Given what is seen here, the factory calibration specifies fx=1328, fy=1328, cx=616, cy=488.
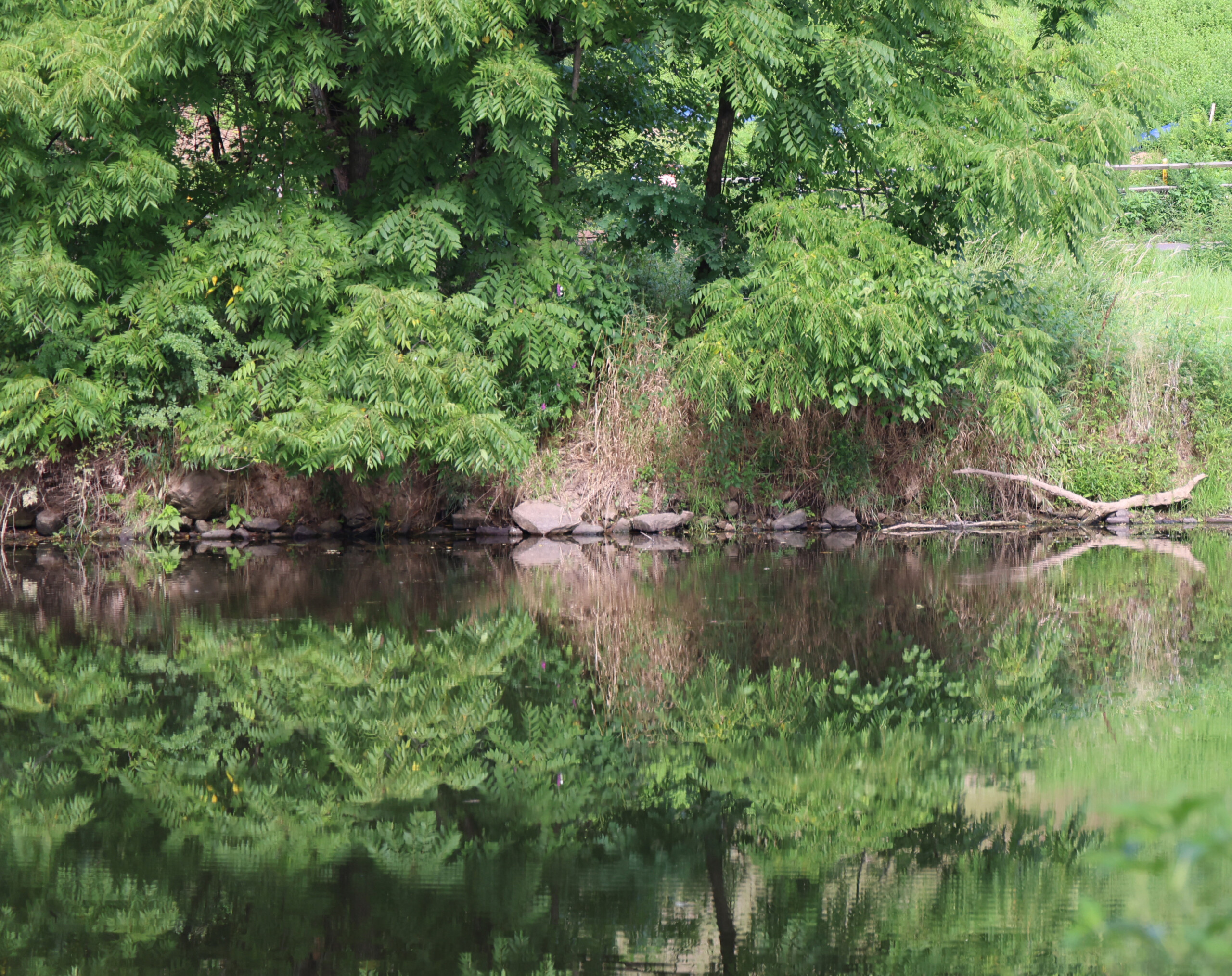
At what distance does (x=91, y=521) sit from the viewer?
13.1m

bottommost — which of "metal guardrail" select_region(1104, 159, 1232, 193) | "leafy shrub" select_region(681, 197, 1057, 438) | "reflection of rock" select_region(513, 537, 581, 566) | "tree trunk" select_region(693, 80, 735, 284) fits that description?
"reflection of rock" select_region(513, 537, 581, 566)

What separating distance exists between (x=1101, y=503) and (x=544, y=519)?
5809mm

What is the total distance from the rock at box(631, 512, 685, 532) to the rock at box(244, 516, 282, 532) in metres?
3.60

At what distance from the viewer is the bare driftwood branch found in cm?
1375

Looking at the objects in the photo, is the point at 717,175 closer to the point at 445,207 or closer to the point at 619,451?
the point at 619,451

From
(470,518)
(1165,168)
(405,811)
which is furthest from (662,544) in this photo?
(1165,168)

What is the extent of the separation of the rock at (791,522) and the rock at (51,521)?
23.3 feet

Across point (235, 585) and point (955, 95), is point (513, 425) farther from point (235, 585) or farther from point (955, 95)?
point (955, 95)

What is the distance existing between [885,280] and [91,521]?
8.00 m

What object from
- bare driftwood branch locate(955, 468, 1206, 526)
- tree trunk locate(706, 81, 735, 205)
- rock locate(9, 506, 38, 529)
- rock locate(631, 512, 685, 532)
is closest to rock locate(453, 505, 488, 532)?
rock locate(631, 512, 685, 532)

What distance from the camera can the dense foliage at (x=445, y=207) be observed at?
11508 millimetres

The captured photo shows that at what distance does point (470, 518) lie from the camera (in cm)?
1360

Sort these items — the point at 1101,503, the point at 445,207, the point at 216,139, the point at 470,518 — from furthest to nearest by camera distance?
the point at 1101,503, the point at 470,518, the point at 216,139, the point at 445,207

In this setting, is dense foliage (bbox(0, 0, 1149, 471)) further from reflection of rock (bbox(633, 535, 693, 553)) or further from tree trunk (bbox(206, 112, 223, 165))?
reflection of rock (bbox(633, 535, 693, 553))
